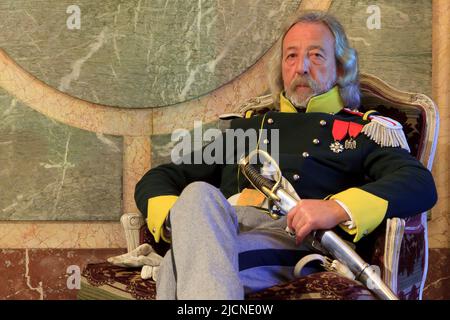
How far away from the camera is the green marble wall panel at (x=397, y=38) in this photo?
246 centimetres

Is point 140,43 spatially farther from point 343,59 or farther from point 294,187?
point 294,187

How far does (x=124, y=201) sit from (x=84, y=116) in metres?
0.39

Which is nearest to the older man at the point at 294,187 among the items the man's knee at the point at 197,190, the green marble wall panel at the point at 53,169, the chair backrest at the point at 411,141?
the man's knee at the point at 197,190

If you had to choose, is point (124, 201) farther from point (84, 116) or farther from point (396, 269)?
point (396, 269)

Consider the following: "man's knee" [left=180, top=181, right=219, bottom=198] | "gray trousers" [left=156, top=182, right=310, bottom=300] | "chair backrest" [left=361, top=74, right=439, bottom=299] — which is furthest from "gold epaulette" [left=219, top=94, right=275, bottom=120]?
"man's knee" [left=180, top=181, right=219, bottom=198]

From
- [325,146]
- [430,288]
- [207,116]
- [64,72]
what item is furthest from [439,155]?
[64,72]

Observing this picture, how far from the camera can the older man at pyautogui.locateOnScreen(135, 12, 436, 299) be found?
4.33 feet

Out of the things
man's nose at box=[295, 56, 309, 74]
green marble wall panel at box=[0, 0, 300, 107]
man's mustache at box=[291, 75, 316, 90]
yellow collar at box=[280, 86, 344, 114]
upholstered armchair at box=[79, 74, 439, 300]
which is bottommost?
upholstered armchair at box=[79, 74, 439, 300]

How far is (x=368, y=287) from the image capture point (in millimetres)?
1412

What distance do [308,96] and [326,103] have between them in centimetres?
7

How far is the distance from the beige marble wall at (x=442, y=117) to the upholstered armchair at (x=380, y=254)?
472 millimetres

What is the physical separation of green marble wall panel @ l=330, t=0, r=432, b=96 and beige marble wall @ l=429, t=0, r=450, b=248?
0.11 ft

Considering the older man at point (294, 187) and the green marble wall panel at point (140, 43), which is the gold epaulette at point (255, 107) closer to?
the older man at point (294, 187)

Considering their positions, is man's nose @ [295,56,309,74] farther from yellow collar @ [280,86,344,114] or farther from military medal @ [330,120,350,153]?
military medal @ [330,120,350,153]
